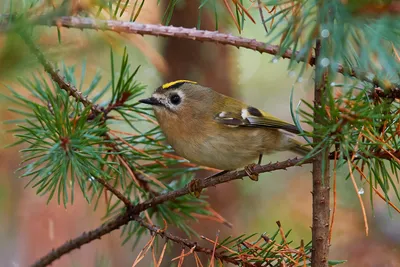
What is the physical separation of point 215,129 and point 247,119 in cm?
13

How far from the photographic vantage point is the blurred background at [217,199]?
2.19m

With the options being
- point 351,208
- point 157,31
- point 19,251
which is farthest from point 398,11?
point 19,251

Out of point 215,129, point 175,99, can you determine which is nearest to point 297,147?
point 215,129

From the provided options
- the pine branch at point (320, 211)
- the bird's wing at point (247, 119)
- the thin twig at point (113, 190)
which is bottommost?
the pine branch at point (320, 211)

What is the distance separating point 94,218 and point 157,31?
256 cm

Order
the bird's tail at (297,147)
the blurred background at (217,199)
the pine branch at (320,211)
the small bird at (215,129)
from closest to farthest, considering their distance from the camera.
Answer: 1. the pine branch at (320,211)
2. the small bird at (215,129)
3. the bird's tail at (297,147)
4. the blurred background at (217,199)

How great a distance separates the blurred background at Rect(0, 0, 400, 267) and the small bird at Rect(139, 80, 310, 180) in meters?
0.24

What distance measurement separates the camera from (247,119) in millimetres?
1838

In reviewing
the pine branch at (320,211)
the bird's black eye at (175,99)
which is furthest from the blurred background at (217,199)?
the pine branch at (320,211)

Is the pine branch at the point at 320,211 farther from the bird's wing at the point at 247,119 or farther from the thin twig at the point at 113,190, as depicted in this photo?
the bird's wing at the point at 247,119

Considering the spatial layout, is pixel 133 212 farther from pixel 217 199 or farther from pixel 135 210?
pixel 217 199

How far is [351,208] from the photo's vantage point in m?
2.38

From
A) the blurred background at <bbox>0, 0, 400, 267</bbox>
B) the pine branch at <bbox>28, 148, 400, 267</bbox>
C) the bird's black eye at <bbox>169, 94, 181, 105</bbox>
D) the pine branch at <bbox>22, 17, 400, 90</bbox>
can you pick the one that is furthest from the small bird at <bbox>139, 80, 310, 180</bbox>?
the pine branch at <bbox>22, 17, 400, 90</bbox>

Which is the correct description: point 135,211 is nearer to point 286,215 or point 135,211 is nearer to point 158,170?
point 158,170
